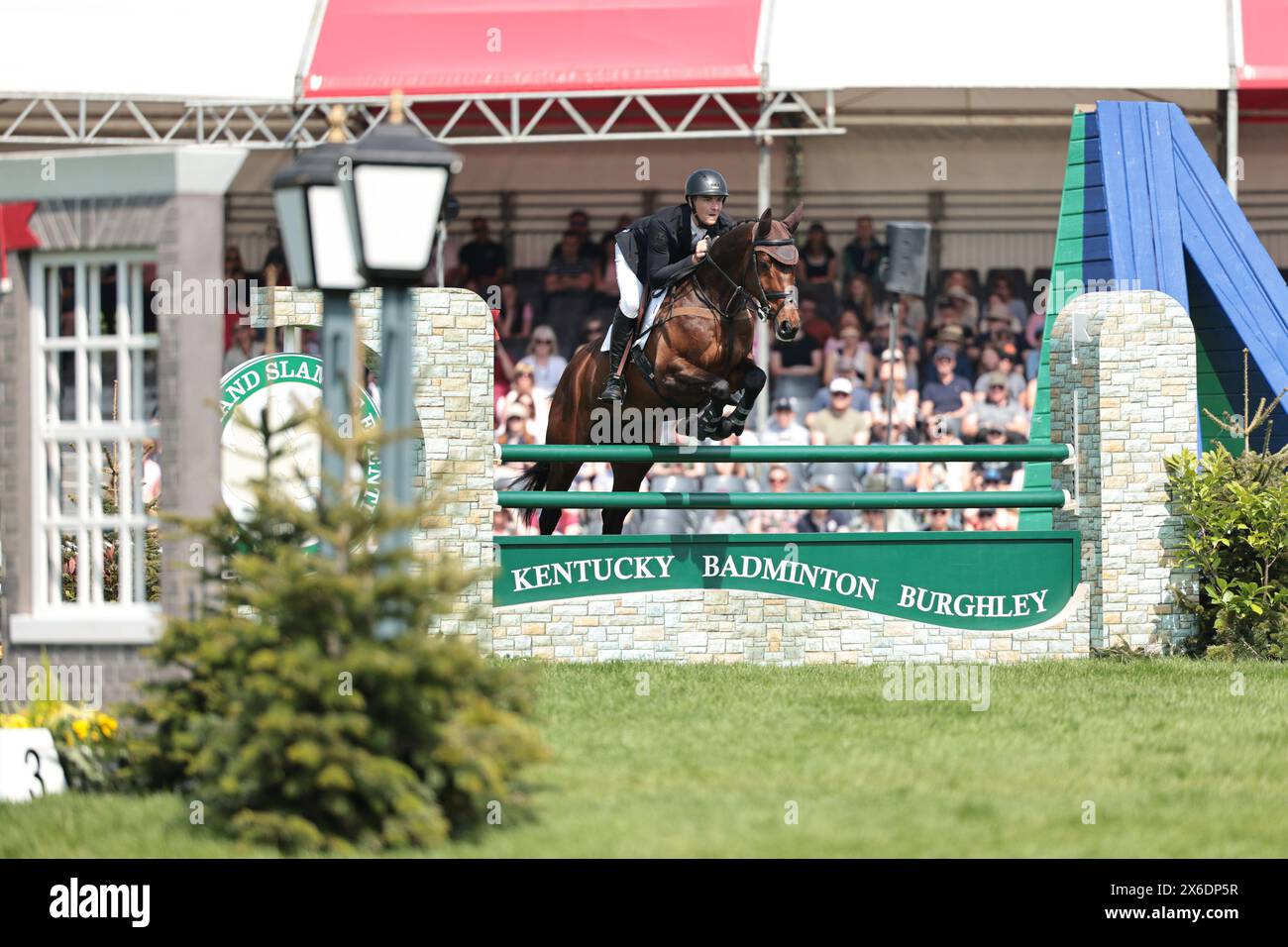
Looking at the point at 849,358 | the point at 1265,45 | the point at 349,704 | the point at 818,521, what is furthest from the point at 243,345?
the point at 349,704

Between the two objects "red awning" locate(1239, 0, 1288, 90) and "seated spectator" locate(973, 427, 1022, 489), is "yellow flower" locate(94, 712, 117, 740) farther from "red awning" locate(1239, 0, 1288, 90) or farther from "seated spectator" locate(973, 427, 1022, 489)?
"red awning" locate(1239, 0, 1288, 90)

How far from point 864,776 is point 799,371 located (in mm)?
11241

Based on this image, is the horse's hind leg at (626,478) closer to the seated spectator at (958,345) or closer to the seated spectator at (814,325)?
the seated spectator at (958,345)

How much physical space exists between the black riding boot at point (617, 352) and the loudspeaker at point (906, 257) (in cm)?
336

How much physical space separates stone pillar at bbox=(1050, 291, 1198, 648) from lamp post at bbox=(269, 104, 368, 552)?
571 cm

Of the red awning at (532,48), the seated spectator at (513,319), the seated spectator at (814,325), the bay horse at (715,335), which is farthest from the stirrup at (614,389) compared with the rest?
the seated spectator at (513,319)

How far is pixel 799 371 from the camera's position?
1791 centimetres

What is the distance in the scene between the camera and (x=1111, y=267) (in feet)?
38.3

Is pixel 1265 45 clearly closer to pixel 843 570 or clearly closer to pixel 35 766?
pixel 843 570

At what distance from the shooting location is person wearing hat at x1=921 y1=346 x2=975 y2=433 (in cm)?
1677
